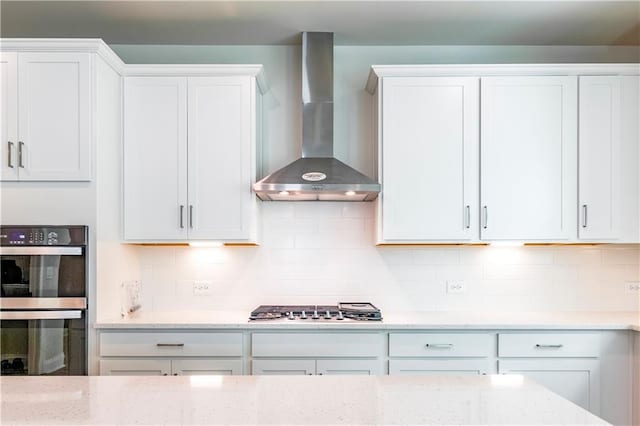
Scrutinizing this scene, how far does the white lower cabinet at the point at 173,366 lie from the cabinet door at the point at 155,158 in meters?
0.73

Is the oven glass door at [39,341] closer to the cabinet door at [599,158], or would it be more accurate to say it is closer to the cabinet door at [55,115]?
the cabinet door at [55,115]

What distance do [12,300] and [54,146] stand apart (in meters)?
0.85

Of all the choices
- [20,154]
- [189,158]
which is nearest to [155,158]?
[189,158]

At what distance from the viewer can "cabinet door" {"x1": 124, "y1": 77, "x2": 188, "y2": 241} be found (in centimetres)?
292

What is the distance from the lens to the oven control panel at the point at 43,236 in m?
2.54

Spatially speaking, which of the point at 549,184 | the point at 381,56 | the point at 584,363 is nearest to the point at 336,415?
the point at 584,363

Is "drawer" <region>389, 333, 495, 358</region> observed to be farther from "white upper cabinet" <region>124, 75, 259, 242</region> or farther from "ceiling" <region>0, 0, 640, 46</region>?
"ceiling" <region>0, 0, 640, 46</region>

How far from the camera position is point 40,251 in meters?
2.54

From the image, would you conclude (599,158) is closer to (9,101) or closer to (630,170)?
(630,170)

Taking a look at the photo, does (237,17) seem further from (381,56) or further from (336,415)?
(336,415)

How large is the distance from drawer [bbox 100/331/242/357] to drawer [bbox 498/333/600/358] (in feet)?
4.95

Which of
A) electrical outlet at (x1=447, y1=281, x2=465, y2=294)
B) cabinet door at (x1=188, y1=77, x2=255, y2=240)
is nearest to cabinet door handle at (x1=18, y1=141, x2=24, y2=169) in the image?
cabinet door at (x1=188, y1=77, x2=255, y2=240)

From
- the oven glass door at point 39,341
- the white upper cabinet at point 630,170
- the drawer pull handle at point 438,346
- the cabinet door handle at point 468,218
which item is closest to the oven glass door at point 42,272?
the oven glass door at point 39,341

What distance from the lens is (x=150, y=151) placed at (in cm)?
294
